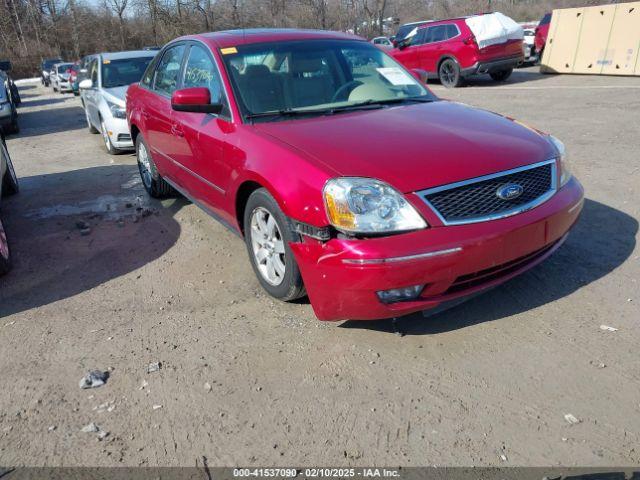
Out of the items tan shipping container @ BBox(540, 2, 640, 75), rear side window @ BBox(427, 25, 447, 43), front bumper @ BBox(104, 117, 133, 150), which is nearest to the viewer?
front bumper @ BBox(104, 117, 133, 150)

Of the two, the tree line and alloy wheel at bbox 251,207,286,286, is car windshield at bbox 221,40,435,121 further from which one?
the tree line

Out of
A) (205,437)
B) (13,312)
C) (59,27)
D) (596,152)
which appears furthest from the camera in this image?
(59,27)

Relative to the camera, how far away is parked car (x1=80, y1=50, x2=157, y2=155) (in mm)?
8742

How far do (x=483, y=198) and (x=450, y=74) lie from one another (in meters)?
13.4

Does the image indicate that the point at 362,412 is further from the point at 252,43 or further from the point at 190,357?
the point at 252,43

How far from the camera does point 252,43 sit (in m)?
4.18

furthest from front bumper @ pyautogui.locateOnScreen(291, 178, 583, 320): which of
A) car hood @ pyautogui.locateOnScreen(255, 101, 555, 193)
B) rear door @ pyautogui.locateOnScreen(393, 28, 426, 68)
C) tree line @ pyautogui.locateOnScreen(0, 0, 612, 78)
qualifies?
tree line @ pyautogui.locateOnScreen(0, 0, 612, 78)

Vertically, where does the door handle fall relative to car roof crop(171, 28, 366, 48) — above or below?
below

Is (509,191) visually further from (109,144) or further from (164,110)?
(109,144)

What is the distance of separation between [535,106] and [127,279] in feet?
30.5

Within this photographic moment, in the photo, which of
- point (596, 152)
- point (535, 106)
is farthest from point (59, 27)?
point (596, 152)

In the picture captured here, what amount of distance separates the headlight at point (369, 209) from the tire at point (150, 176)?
137 inches

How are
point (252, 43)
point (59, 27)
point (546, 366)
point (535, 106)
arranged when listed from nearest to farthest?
point (546, 366) → point (252, 43) → point (535, 106) → point (59, 27)

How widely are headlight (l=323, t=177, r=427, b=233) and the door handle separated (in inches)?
85.3
